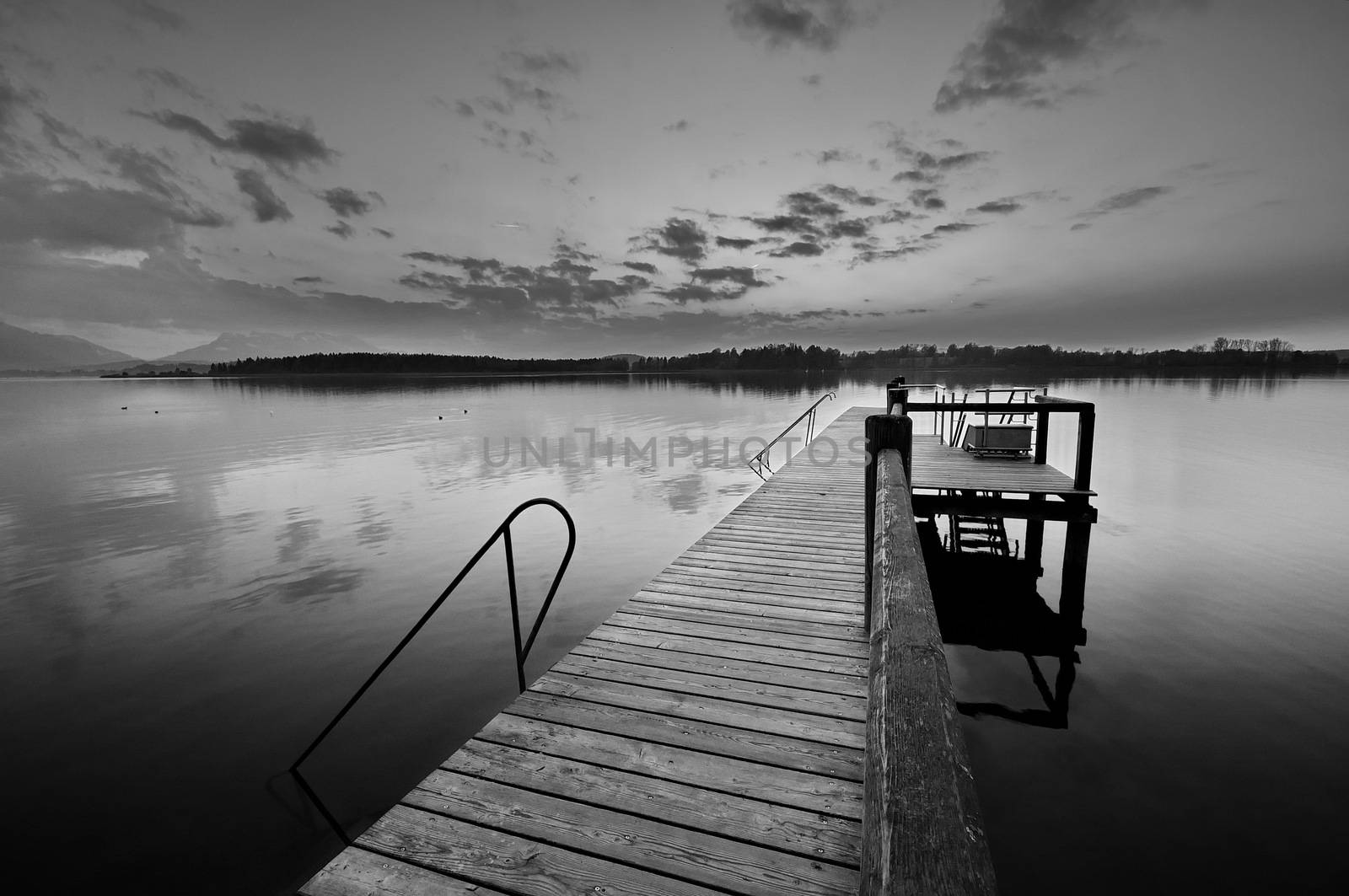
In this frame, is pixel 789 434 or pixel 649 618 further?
pixel 789 434

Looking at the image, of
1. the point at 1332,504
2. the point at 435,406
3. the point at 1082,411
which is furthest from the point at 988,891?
the point at 435,406

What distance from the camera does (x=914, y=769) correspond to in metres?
1.39

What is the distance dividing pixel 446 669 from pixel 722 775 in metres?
5.46

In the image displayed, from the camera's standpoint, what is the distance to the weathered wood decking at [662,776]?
9.12 feet

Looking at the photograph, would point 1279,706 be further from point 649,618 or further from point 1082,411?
point 649,618

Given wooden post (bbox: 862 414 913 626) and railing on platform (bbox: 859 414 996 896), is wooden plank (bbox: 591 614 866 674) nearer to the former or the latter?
wooden post (bbox: 862 414 913 626)

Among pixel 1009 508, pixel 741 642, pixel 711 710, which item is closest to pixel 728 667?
pixel 741 642

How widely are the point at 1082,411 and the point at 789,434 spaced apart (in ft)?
83.5

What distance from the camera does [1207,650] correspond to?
8.03 meters

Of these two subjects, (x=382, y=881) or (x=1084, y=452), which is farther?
(x=1084, y=452)

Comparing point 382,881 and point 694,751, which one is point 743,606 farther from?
point 382,881

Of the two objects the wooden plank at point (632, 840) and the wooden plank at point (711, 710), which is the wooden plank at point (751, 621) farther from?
the wooden plank at point (632, 840)

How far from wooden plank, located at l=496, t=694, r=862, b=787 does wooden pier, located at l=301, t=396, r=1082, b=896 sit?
0.01 metres

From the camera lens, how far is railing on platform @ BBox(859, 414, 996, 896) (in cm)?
112
